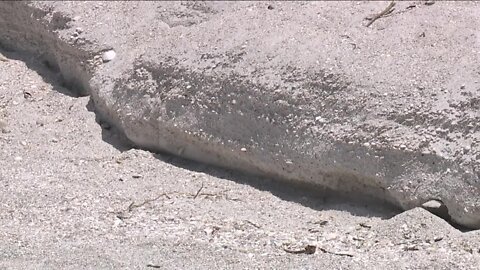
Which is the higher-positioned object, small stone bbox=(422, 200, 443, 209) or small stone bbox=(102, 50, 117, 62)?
small stone bbox=(422, 200, 443, 209)

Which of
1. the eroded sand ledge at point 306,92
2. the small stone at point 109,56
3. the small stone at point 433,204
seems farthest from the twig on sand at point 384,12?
the small stone at point 109,56

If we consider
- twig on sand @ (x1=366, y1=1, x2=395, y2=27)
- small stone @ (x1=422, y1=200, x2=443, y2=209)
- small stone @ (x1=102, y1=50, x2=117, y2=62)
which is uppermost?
twig on sand @ (x1=366, y1=1, x2=395, y2=27)

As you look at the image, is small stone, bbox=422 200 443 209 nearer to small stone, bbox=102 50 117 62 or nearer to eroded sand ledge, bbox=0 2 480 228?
eroded sand ledge, bbox=0 2 480 228

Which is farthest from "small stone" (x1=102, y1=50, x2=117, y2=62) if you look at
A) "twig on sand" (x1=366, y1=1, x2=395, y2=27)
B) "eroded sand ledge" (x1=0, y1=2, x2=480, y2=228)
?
"twig on sand" (x1=366, y1=1, x2=395, y2=27)

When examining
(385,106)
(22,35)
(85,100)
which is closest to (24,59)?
(22,35)

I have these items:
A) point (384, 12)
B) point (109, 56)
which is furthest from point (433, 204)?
point (109, 56)

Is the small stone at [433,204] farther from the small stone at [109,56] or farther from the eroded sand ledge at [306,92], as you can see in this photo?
the small stone at [109,56]

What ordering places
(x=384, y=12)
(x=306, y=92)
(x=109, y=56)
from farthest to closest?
(x=109, y=56) → (x=384, y=12) → (x=306, y=92)

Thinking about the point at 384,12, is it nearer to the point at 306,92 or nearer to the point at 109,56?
the point at 306,92

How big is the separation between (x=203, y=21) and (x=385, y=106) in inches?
56.2

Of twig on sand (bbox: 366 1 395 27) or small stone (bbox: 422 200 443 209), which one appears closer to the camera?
small stone (bbox: 422 200 443 209)

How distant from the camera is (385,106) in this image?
4105 millimetres

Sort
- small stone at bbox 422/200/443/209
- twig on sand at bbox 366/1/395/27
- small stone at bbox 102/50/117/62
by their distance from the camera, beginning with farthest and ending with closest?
small stone at bbox 102/50/117/62 < twig on sand at bbox 366/1/395/27 < small stone at bbox 422/200/443/209

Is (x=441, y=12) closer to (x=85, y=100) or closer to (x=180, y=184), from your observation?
(x=180, y=184)
